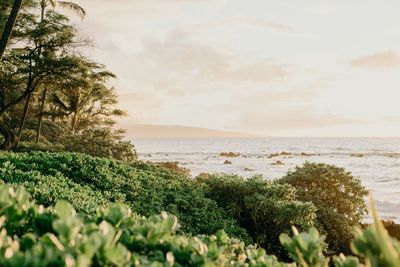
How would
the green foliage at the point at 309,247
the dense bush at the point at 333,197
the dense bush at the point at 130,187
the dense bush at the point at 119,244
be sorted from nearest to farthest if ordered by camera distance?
the dense bush at the point at 119,244 < the green foliage at the point at 309,247 < the dense bush at the point at 130,187 < the dense bush at the point at 333,197

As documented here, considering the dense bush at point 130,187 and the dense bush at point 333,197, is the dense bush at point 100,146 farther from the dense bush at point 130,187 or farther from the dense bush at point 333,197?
the dense bush at point 130,187

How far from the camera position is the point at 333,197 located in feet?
42.1

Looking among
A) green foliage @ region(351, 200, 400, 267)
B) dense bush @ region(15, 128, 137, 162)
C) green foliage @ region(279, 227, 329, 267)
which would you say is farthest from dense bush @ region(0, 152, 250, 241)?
dense bush @ region(15, 128, 137, 162)

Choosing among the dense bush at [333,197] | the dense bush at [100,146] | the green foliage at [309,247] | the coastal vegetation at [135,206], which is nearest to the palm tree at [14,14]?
the coastal vegetation at [135,206]

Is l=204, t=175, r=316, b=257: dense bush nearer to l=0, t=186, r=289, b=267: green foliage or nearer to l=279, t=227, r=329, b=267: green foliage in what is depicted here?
l=0, t=186, r=289, b=267: green foliage

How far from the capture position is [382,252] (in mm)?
1629

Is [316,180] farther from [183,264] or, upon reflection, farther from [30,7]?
[30,7]

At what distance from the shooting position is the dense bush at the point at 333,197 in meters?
11.7

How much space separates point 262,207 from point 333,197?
3.04 metres

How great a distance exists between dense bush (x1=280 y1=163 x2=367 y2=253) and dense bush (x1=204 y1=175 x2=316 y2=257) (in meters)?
0.98

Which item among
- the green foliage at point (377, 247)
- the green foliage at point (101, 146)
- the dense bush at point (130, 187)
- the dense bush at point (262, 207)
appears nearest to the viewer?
the green foliage at point (377, 247)

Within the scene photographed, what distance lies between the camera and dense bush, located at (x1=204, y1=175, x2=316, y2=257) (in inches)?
406

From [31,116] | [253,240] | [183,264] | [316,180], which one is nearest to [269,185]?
[253,240]

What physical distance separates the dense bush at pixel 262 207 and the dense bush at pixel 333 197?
985 millimetres
